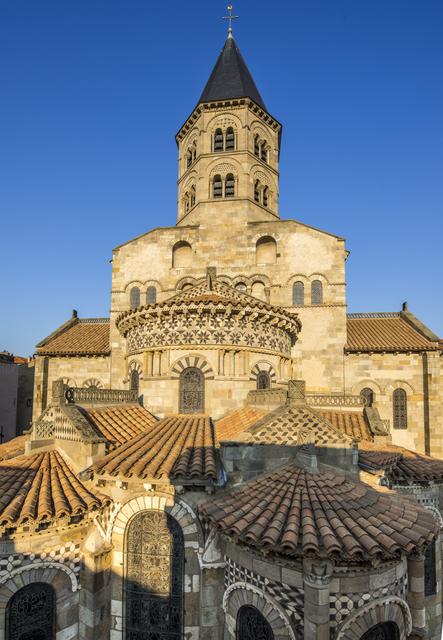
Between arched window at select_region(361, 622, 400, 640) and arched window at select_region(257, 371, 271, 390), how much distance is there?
953 centimetres

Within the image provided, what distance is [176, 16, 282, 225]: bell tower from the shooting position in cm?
2606

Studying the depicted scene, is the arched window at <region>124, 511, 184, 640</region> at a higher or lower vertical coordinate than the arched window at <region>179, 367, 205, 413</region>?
lower

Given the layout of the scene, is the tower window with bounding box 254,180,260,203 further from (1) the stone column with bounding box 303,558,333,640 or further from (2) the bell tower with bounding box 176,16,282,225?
(1) the stone column with bounding box 303,558,333,640

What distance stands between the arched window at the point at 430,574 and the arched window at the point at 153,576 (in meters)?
8.07

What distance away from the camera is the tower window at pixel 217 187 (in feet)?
87.7

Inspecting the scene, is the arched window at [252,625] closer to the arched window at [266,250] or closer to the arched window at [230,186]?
the arched window at [266,250]

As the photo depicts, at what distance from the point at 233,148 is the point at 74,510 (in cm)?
2411

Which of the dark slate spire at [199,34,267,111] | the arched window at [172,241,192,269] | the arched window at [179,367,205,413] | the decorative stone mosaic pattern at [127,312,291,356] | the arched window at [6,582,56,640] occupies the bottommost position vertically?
the arched window at [6,582,56,640]

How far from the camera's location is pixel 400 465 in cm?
1385

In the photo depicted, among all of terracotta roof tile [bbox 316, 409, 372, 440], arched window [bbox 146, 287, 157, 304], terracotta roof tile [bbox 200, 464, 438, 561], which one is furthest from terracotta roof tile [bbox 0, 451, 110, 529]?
arched window [bbox 146, 287, 157, 304]

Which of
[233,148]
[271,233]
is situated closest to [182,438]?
[271,233]

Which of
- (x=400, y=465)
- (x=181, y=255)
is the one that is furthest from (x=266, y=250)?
(x=400, y=465)

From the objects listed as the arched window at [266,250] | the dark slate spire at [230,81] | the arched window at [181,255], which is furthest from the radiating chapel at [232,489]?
the dark slate spire at [230,81]

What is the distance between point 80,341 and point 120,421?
45.7 ft
